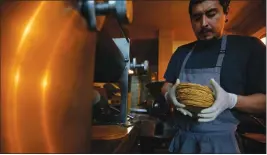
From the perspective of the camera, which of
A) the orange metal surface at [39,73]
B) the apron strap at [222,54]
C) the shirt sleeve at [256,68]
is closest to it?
the orange metal surface at [39,73]

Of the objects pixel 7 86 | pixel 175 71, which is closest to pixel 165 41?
pixel 175 71

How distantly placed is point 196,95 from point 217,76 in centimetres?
12

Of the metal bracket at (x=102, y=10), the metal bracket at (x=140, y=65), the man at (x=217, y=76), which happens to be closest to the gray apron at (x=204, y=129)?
the man at (x=217, y=76)

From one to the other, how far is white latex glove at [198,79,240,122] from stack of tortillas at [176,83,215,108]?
0.01 m

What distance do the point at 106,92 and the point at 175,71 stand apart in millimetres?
187

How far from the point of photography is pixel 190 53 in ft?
1.73

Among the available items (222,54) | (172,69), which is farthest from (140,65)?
(222,54)

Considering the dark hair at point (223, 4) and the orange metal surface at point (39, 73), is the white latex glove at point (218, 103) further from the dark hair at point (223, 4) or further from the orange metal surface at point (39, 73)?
the orange metal surface at point (39, 73)

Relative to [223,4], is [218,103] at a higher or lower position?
lower

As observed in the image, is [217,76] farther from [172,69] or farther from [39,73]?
[39,73]

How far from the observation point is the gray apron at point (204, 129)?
1.46ft

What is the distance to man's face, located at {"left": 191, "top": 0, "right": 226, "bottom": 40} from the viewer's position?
437mm

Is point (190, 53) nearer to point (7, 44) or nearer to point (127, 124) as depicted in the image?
point (127, 124)

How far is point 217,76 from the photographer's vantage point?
0.47 metres
